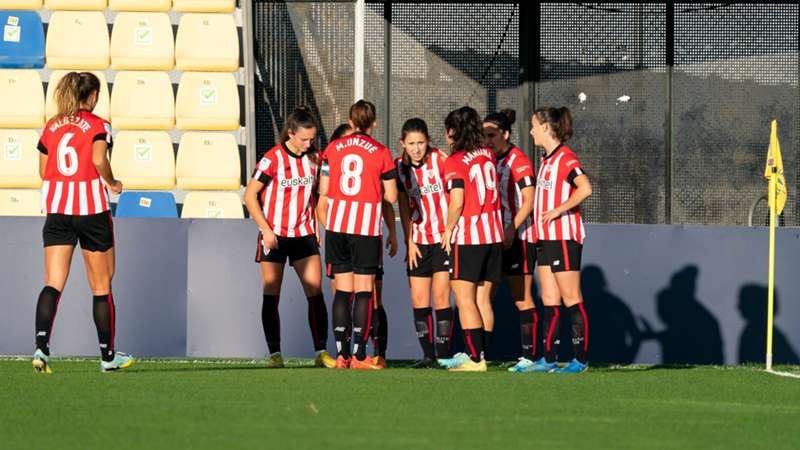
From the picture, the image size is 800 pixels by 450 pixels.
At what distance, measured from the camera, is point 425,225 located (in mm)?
10352

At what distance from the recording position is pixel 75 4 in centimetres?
1374

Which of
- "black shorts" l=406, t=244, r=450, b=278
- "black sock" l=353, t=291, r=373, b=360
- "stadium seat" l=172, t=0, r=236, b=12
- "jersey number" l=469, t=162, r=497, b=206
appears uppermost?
"stadium seat" l=172, t=0, r=236, b=12

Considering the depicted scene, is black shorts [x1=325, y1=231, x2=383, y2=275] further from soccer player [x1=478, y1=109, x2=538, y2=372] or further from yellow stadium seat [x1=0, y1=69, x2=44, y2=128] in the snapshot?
yellow stadium seat [x1=0, y1=69, x2=44, y2=128]

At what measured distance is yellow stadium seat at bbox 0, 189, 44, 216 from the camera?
13.0 m

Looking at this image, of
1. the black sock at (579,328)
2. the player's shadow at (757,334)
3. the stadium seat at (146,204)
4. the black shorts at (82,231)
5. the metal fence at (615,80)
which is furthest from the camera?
the metal fence at (615,80)

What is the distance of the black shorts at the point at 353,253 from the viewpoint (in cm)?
977

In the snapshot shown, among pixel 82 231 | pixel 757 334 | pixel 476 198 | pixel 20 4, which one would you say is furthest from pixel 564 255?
pixel 20 4

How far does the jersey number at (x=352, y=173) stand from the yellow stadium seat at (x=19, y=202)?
4197mm

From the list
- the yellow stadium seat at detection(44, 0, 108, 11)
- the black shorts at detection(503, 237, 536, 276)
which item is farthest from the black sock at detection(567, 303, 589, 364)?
the yellow stadium seat at detection(44, 0, 108, 11)

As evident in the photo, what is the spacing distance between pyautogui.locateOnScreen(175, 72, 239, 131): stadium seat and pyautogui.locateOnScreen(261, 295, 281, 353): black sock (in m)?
3.54

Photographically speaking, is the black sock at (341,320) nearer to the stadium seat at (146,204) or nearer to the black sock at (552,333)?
the black sock at (552,333)

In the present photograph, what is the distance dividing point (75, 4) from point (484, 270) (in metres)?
Answer: 5.90

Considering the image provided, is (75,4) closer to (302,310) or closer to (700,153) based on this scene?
(302,310)

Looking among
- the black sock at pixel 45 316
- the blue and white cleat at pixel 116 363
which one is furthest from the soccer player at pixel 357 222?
the black sock at pixel 45 316
